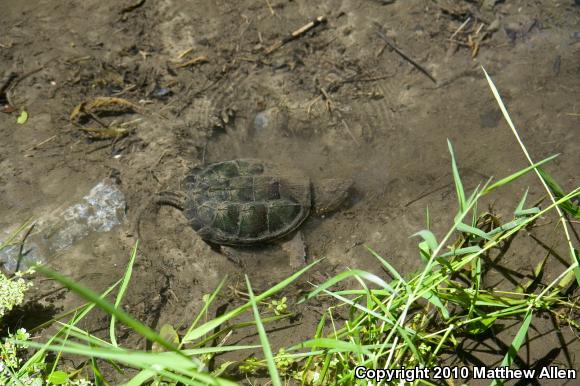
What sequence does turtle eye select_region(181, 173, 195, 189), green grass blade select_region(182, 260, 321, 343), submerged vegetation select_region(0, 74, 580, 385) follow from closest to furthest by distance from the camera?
green grass blade select_region(182, 260, 321, 343), submerged vegetation select_region(0, 74, 580, 385), turtle eye select_region(181, 173, 195, 189)

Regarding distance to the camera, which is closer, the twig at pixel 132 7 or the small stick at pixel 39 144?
the small stick at pixel 39 144

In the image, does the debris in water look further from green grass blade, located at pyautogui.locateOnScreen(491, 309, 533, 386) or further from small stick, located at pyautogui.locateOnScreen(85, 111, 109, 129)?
green grass blade, located at pyautogui.locateOnScreen(491, 309, 533, 386)

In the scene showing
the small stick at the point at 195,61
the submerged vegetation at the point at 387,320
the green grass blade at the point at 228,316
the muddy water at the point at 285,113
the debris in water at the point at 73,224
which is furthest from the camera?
the small stick at the point at 195,61

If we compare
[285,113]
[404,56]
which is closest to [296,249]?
[285,113]

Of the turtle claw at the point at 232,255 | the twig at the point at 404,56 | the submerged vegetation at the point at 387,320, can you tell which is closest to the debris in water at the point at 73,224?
the submerged vegetation at the point at 387,320

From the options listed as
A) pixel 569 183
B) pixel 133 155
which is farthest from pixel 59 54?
pixel 569 183

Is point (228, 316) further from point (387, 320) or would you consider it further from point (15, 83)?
point (15, 83)

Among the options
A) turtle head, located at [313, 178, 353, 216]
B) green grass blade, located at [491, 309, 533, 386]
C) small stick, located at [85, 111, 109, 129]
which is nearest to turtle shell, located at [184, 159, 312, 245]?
turtle head, located at [313, 178, 353, 216]

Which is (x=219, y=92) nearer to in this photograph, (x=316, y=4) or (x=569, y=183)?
(x=316, y=4)

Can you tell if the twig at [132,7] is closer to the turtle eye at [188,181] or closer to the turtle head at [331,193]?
the turtle eye at [188,181]
